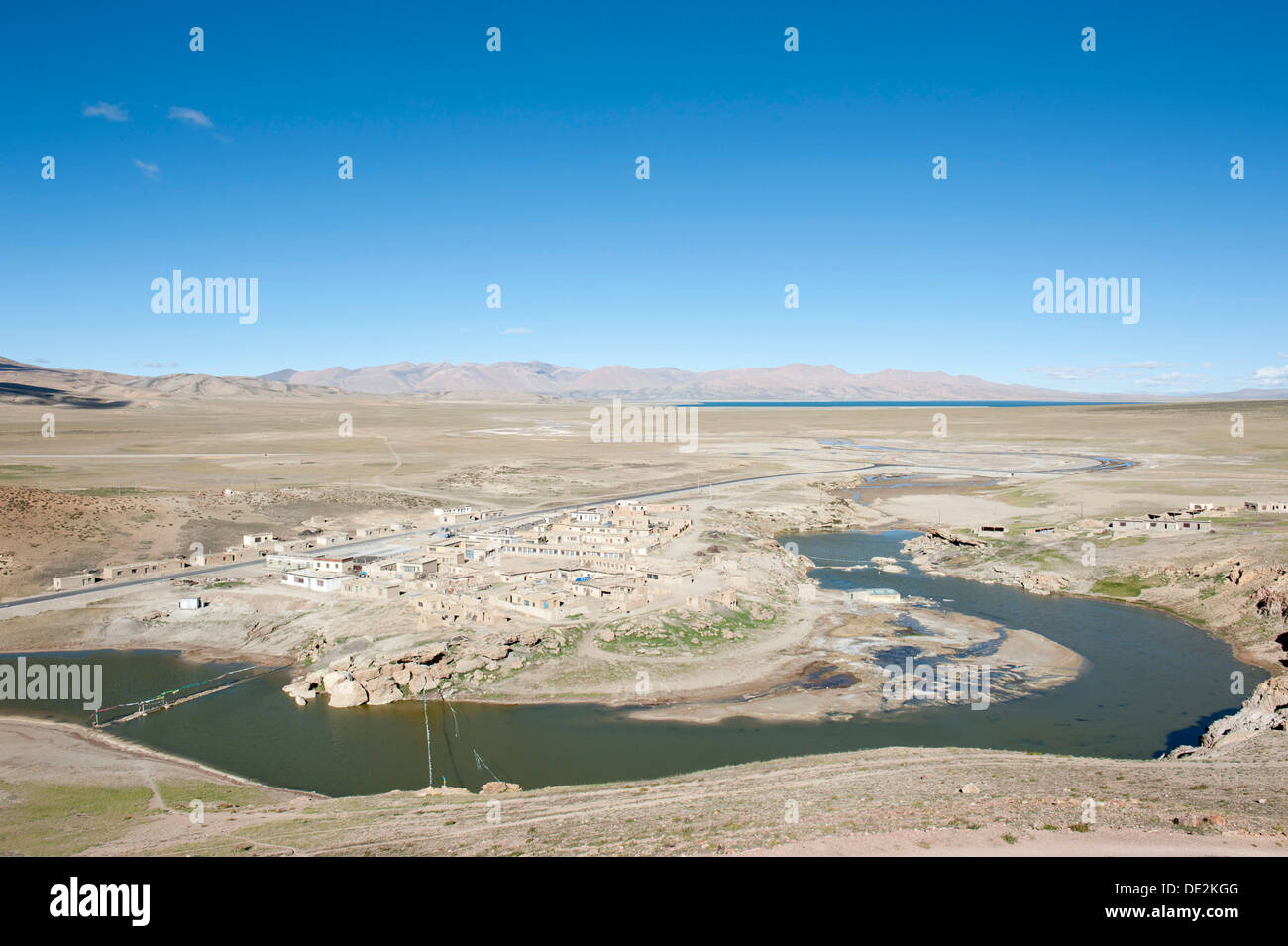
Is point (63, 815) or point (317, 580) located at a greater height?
point (317, 580)

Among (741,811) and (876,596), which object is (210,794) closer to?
(741,811)

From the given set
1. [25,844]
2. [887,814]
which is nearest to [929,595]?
[887,814]

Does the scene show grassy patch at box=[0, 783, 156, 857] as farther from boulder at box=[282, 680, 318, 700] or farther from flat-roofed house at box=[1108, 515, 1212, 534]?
flat-roofed house at box=[1108, 515, 1212, 534]

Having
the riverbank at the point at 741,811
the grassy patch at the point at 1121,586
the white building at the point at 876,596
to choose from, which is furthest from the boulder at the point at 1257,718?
the grassy patch at the point at 1121,586

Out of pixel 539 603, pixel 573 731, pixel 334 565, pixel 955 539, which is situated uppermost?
pixel 334 565

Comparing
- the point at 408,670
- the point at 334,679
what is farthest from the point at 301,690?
the point at 408,670

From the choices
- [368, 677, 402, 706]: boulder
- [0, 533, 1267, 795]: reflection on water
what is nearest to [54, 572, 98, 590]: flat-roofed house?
[0, 533, 1267, 795]: reflection on water
